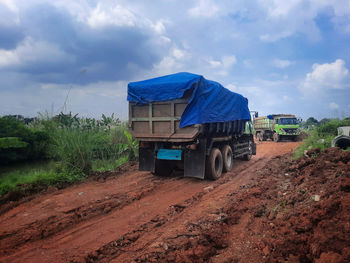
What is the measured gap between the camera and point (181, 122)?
7055mm

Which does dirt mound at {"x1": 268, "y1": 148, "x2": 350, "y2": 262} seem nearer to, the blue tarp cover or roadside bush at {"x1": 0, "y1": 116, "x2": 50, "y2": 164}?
the blue tarp cover

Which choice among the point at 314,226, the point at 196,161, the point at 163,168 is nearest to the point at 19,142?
the point at 163,168

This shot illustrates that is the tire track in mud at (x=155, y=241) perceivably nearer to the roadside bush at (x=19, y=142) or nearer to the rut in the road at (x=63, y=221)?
the rut in the road at (x=63, y=221)

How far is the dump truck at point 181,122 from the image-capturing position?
700 centimetres

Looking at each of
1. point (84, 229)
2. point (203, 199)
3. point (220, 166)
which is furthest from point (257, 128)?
point (84, 229)

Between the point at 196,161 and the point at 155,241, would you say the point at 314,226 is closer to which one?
the point at 155,241

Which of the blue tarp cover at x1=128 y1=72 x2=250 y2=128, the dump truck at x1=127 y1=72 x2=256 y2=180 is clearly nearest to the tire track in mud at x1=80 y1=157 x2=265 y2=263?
the dump truck at x1=127 y1=72 x2=256 y2=180

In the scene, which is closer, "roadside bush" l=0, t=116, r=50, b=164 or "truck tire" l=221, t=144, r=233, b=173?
"roadside bush" l=0, t=116, r=50, b=164

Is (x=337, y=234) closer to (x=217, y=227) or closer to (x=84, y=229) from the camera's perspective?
(x=217, y=227)

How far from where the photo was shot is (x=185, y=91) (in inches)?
275

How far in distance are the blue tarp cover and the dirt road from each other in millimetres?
2103

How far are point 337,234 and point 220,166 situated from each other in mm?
5577

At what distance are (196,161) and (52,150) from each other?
201 inches

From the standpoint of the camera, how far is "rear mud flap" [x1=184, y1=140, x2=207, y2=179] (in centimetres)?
732
